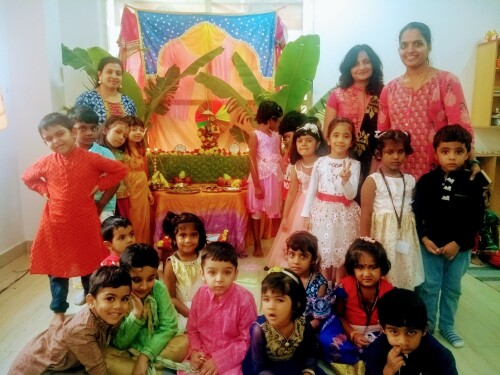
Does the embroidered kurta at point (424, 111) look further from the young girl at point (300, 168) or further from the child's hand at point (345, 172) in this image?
the young girl at point (300, 168)

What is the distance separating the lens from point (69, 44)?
423 centimetres

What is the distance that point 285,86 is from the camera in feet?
12.9

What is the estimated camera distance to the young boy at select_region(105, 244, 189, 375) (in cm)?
179

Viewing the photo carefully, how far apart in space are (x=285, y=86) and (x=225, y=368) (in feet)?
9.38

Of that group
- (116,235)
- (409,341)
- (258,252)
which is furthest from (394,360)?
(258,252)

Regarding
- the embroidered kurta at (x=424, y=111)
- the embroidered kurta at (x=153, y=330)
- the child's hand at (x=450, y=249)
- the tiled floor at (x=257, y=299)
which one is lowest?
the tiled floor at (x=257, y=299)

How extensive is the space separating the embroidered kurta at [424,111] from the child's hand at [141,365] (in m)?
1.74

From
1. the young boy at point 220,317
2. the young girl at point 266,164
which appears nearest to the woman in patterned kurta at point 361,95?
the young girl at point 266,164

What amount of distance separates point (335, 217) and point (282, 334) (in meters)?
0.86

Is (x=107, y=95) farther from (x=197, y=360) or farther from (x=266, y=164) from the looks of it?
(x=197, y=360)

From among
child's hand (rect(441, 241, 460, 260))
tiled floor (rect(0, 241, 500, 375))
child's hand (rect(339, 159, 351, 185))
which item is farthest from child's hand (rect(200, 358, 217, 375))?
child's hand (rect(441, 241, 460, 260))

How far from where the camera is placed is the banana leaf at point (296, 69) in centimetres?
384

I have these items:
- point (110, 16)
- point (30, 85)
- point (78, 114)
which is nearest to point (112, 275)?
point (78, 114)

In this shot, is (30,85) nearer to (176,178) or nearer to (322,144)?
(176,178)
